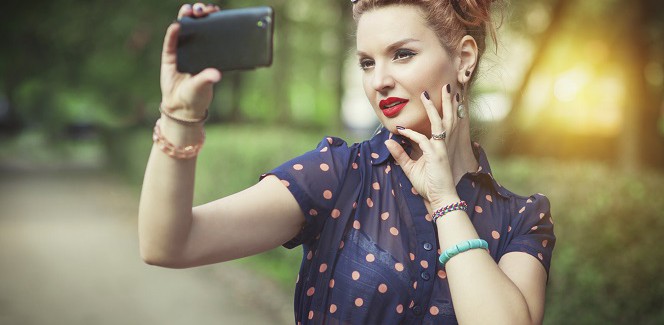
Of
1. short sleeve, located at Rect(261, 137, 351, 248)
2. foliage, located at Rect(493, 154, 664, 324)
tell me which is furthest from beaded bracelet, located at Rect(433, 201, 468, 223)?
foliage, located at Rect(493, 154, 664, 324)

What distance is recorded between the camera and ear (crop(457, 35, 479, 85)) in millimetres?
2039

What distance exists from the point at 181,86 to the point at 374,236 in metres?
0.70

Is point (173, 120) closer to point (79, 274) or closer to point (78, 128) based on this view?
point (79, 274)

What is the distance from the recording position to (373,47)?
75.9 inches

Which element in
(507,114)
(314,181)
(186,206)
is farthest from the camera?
(507,114)

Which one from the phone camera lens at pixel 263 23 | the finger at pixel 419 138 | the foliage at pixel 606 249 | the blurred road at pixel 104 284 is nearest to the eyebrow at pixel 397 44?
the finger at pixel 419 138

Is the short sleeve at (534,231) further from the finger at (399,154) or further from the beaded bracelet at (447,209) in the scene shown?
the finger at (399,154)

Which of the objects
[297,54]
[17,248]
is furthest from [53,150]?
[17,248]

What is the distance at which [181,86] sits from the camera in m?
1.46

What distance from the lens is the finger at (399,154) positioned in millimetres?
1944

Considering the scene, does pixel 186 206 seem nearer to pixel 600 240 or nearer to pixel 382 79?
pixel 382 79

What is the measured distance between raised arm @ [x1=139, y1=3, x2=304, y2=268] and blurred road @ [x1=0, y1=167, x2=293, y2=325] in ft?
16.5

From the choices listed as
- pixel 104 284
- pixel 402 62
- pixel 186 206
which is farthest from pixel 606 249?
pixel 104 284

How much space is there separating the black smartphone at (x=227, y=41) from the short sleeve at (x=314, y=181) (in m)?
0.45
